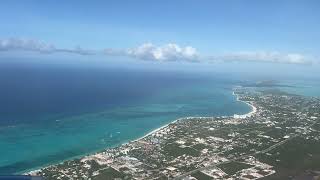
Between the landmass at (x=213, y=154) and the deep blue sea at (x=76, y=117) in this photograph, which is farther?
the deep blue sea at (x=76, y=117)

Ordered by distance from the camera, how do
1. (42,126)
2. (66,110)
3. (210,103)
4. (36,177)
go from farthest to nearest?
(210,103)
(66,110)
(42,126)
(36,177)

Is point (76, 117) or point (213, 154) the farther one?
point (76, 117)

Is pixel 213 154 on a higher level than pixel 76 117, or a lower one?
lower

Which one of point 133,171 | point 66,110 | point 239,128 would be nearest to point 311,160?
point 239,128

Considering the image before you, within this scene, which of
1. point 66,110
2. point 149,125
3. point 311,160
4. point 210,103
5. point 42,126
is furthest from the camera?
point 210,103

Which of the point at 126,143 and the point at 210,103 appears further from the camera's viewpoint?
the point at 210,103

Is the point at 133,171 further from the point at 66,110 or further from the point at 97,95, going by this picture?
the point at 97,95

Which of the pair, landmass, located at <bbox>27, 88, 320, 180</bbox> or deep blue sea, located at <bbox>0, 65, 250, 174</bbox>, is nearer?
landmass, located at <bbox>27, 88, 320, 180</bbox>
